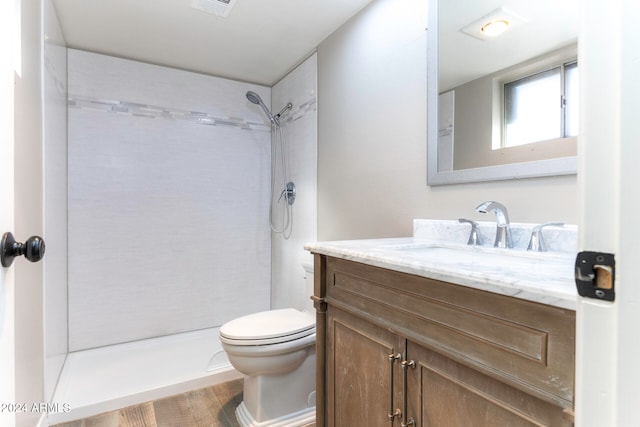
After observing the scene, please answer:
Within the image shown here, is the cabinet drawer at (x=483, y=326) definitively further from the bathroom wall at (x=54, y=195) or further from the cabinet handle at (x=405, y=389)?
the bathroom wall at (x=54, y=195)

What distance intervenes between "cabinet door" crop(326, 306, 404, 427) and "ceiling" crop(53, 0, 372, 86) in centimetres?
161

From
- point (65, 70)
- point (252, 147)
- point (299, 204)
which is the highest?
point (65, 70)

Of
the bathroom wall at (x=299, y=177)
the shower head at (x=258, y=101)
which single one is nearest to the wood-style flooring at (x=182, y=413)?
the bathroom wall at (x=299, y=177)

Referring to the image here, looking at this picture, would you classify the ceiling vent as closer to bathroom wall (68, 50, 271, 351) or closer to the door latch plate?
bathroom wall (68, 50, 271, 351)

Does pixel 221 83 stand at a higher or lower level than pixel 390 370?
higher

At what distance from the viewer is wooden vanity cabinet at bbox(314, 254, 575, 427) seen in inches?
22.6

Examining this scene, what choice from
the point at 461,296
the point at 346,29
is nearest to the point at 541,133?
the point at 461,296

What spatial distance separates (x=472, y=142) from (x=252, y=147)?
1946 millimetres

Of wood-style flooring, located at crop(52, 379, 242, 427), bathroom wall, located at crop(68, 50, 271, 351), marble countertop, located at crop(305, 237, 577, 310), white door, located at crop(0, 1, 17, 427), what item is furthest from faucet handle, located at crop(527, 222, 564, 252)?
bathroom wall, located at crop(68, 50, 271, 351)

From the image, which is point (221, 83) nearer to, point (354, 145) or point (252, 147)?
point (252, 147)

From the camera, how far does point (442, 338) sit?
0.75 meters

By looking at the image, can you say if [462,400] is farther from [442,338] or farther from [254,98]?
[254,98]

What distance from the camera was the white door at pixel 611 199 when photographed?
13.3 inches

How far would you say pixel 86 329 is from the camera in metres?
2.25
